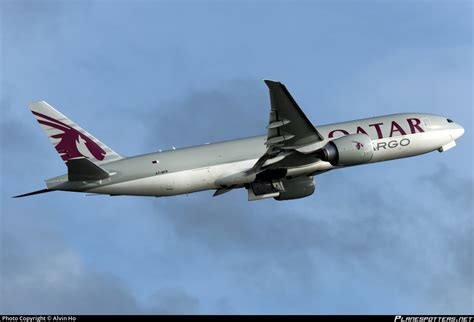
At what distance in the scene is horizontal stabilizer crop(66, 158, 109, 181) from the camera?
50.2 meters

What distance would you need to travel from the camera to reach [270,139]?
172ft

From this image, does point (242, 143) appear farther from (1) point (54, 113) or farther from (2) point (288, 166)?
(1) point (54, 113)

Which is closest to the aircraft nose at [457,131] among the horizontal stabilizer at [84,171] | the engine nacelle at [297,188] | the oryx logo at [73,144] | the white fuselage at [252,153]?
the white fuselage at [252,153]

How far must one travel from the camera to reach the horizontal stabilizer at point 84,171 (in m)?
50.2

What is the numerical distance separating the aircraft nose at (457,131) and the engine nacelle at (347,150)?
9.56 meters

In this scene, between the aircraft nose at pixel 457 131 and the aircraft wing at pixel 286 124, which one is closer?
the aircraft wing at pixel 286 124

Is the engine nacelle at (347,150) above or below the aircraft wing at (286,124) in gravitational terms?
below

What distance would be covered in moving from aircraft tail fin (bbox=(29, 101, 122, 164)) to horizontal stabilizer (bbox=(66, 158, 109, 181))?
9.17 ft

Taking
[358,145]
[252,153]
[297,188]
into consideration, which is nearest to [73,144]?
[252,153]

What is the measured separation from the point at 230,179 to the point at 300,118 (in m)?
6.26

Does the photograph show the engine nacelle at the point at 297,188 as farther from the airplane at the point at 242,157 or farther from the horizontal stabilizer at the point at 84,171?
the horizontal stabilizer at the point at 84,171

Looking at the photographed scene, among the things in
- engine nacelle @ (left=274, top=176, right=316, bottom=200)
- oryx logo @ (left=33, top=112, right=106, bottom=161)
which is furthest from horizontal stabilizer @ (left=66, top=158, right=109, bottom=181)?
engine nacelle @ (left=274, top=176, right=316, bottom=200)

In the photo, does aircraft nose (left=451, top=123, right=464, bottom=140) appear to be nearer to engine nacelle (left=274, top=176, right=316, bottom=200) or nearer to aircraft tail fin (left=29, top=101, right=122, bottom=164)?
engine nacelle (left=274, top=176, right=316, bottom=200)

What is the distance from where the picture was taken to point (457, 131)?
60.6 m
